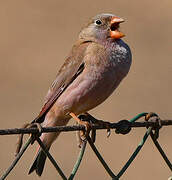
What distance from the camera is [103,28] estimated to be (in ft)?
20.8

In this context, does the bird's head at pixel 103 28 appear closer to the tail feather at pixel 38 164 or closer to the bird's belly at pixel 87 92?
the bird's belly at pixel 87 92

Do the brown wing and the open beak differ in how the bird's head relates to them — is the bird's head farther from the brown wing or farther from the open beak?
the brown wing

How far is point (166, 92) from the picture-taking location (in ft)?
41.3

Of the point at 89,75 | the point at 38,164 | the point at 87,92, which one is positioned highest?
the point at 89,75

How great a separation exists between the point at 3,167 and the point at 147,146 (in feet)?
7.07

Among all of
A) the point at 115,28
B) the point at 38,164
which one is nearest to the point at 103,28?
the point at 115,28

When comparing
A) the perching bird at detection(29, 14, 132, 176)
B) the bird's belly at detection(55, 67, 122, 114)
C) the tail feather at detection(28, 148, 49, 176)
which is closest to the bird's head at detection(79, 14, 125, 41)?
the perching bird at detection(29, 14, 132, 176)

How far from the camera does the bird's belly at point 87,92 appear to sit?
577 cm

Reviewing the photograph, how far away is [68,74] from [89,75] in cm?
33

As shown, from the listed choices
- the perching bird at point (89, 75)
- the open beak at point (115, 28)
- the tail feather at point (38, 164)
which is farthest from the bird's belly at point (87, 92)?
the tail feather at point (38, 164)

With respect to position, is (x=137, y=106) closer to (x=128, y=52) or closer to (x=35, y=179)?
(x=35, y=179)

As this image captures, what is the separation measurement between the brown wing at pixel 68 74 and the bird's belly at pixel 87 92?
0.33ft

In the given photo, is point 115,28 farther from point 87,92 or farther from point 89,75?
point 87,92

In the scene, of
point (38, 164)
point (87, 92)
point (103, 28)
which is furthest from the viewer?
point (103, 28)
